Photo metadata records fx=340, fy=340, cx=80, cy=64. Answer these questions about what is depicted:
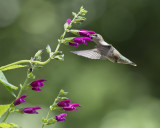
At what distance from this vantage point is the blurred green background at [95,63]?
7055 millimetres

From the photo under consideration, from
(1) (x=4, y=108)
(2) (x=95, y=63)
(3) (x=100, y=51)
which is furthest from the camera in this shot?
(2) (x=95, y=63)

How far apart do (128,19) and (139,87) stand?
2831 mm

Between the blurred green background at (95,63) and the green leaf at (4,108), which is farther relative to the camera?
the blurred green background at (95,63)

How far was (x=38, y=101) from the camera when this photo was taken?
827cm

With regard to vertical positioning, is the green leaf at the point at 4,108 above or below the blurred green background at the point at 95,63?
above

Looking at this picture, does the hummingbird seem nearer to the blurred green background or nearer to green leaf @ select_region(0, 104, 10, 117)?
green leaf @ select_region(0, 104, 10, 117)

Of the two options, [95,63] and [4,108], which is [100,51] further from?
[95,63]

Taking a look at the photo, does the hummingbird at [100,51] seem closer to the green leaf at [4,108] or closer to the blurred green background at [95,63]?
the green leaf at [4,108]

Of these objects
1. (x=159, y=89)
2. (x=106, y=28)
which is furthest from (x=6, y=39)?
(x=159, y=89)

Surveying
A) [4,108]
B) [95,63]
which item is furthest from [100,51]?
[95,63]

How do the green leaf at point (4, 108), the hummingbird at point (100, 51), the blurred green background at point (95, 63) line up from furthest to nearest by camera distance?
the blurred green background at point (95, 63)
the hummingbird at point (100, 51)
the green leaf at point (4, 108)

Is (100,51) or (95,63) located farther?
(95,63)

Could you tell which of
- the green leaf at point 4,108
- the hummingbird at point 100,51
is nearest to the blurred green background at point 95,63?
the hummingbird at point 100,51

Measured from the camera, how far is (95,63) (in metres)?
9.25
